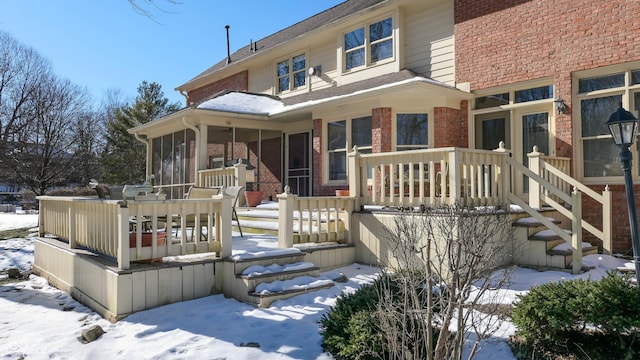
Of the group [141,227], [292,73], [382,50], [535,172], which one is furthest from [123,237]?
[292,73]

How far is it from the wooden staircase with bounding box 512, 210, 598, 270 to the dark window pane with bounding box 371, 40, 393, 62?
5986 millimetres

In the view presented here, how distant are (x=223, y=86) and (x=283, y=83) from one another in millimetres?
4064

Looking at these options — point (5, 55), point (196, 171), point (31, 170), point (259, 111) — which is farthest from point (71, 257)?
point (5, 55)

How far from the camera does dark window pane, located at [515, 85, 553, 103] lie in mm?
8477

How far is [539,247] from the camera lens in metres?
6.26

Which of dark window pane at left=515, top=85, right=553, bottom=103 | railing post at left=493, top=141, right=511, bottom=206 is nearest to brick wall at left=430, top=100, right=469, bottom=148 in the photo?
dark window pane at left=515, top=85, right=553, bottom=103

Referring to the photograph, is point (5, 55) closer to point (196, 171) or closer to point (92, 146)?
point (92, 146)

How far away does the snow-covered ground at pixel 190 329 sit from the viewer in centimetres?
381

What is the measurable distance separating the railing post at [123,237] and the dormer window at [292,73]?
31.5 ft

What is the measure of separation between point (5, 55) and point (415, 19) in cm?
2096

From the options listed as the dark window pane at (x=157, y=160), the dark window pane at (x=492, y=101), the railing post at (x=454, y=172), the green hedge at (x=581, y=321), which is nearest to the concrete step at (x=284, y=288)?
the railing post at (x=454, y=172)

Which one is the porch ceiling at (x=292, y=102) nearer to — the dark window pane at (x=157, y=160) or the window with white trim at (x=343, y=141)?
the dark window pane at (x=157, y=160)

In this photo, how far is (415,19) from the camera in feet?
34.8

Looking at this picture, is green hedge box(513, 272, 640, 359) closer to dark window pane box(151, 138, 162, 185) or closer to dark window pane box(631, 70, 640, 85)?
dark window pane box(631, 70, 640, 85)
